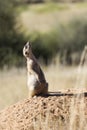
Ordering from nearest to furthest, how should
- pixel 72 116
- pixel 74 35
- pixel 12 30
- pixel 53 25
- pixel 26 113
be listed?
1. pixel 72 116
2. pixel 26 113
3. pixel 12 30
4. pixel 74 35
5. pixel 53 25

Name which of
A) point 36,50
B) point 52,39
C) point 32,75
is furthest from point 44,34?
point 32,75

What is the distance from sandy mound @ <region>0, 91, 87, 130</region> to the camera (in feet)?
21.1

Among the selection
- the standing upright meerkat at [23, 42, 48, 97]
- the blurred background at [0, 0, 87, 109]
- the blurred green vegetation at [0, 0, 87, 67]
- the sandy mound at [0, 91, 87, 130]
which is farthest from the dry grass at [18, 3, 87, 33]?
the sandy mound at [0, 91, 87, 130]

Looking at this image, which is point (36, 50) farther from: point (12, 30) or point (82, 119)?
point (82, 119)

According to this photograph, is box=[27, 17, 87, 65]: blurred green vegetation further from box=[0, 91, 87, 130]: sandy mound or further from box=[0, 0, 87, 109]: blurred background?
box=[0, 91, 87, 130]: sandy mound

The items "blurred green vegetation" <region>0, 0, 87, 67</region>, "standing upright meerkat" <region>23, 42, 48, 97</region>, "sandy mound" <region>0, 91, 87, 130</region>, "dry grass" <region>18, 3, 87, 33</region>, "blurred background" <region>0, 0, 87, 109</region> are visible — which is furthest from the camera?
"dry grass" <region>18, 3, 87, 33</region>

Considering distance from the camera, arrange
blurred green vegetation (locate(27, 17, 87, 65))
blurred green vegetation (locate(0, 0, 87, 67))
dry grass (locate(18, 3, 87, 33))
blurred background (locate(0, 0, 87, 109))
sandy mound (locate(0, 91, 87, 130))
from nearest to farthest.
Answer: sandy mound (locate(0, 91, 87, 130))
blurred background (locate(0, 0, 87, 109))
blurred green vegetation (locate(0, 0, 87, 67))
blurred green vegetation (locate(27, 17, 87, 65))
dry grass (locate(18, 3, 87, 33))

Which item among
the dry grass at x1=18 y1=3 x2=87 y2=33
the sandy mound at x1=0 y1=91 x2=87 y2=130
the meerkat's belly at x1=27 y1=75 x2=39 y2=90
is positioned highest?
the meerkat's belly at x1=27 y1=75 x2=39 y2=90

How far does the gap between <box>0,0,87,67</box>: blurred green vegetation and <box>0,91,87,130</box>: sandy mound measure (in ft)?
77.2

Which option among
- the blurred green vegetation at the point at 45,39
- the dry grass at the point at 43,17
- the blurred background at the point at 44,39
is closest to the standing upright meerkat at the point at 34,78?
the blurred background at the point at 44,39

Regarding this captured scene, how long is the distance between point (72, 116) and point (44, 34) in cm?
3466

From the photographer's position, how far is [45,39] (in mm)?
39438

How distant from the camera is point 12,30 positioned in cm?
3584

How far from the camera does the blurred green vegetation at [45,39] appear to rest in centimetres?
3372
